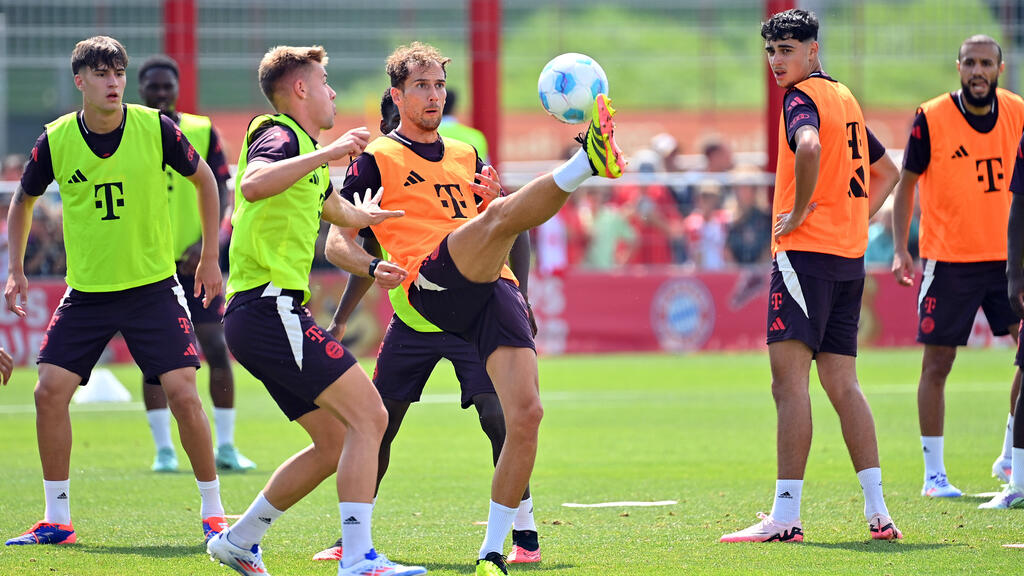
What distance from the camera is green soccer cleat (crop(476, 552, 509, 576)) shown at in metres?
5.99

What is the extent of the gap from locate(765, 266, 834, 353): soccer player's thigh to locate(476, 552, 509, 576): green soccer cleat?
6.52ft

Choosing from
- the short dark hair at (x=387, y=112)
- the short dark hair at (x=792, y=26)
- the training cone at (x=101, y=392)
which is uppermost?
the short dark hair at (x=792, y=26)

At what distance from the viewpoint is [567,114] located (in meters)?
6.54

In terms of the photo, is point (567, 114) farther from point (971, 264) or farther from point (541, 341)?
point (541, 341)

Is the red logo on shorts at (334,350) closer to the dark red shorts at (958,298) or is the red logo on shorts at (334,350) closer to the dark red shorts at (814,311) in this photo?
the dark red shorts at (814,311)

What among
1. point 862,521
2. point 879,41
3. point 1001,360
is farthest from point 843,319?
point 879,41

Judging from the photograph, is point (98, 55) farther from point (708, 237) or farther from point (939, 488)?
point (708, 237)

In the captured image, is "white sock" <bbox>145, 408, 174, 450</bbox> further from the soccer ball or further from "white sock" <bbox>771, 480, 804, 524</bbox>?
"white sock" <bbox>771, 480, 804, 524</bbox>

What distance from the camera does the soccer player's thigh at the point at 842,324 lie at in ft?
23.9

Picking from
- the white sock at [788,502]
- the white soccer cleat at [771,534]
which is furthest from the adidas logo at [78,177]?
the white sock at [788,502]

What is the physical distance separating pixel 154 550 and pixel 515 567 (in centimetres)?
181

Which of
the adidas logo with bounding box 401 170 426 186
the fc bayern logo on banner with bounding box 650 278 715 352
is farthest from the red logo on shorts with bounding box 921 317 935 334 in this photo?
the fc bayern logo on banner with bounding box 650 278 715 352

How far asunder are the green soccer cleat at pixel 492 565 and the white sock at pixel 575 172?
159 centimetres

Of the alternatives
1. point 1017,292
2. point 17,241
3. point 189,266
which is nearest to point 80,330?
point 17,241
